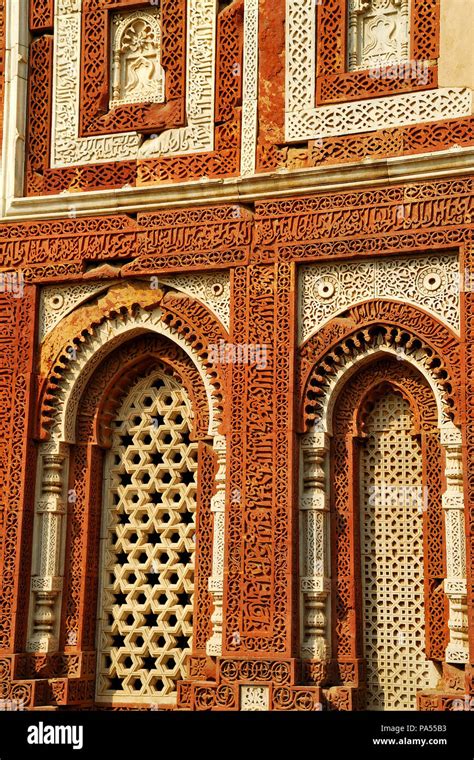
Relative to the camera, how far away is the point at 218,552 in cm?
1055

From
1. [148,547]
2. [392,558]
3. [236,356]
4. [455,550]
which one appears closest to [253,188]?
[236,356]

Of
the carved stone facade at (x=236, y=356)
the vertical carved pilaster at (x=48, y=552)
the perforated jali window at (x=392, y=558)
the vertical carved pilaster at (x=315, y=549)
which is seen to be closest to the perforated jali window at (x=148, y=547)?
the carved stone facade at (x=236, y=356)

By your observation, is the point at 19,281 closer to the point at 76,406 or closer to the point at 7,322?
the point at 7,322

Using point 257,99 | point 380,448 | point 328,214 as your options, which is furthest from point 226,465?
point 257,99

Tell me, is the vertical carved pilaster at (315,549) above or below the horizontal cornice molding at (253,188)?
below

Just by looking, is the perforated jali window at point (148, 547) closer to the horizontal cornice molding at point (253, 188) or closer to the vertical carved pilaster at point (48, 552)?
the vertical carved pilaster at point (48, 552)

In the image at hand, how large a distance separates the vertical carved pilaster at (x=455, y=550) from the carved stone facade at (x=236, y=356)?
0.6 inches

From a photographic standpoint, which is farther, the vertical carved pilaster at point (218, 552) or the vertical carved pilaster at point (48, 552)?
the vertical carved pilaster at point (48, 552)

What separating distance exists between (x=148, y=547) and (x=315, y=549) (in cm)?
145

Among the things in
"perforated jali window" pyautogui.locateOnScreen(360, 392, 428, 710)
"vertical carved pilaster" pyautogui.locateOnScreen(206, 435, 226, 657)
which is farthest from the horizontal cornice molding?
"vertical carved pilaster" pyautogui.locateOnScreen(206, 435, 226, 657)

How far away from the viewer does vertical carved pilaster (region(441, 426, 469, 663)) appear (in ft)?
32.1

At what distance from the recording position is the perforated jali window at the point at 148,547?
1088 cm

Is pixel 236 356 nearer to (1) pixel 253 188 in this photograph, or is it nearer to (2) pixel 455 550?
(1) pixel 253 188

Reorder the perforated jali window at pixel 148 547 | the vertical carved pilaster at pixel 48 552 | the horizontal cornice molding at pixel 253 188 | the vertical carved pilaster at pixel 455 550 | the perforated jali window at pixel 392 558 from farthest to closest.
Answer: the vertical carved pilaster at pixel 48 552
the perforated jali window at pixel 148 547
the horizontal cornice molding at pixel 253 188
the perforated jali window at pixel 392 558
the vertical carved pilaster at pixel 455 550
